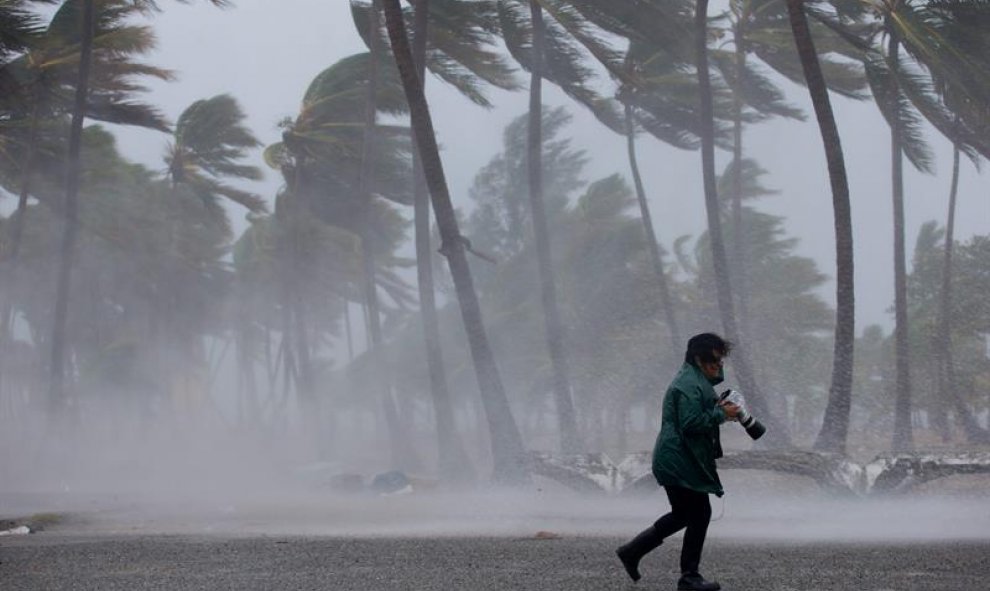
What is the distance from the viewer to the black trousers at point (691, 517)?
6.44 meters

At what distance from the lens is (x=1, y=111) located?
2808cm

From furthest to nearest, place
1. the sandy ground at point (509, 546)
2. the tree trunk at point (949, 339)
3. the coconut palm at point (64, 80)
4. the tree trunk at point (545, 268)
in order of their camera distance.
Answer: the coconut palm at point (64, 80)
the tree trunk at point (949, 339)
the tree trunk at point (545, 268)
the sandy ground at point (509, 546)

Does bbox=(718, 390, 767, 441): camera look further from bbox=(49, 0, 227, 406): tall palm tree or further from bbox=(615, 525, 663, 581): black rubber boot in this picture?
bbox=(49, 0, 227, 406): tall palm tree

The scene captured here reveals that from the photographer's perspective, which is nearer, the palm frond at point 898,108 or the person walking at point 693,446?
the person walking at point 693,446

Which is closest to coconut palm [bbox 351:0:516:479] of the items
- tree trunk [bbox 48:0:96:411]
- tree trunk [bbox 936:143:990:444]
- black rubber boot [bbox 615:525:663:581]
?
tree trunk [bbox 48:0:96:411]

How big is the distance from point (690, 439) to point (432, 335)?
15571 mm

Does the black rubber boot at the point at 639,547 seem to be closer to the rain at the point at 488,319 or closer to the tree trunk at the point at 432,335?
the rain at the point at 488,319

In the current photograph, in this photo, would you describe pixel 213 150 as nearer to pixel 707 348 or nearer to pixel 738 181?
pixel 738 181

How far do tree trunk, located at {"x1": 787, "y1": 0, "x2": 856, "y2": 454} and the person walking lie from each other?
10528 mm

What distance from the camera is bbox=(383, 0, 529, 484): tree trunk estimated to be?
18.1 metres

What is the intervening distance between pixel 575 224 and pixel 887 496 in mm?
34632

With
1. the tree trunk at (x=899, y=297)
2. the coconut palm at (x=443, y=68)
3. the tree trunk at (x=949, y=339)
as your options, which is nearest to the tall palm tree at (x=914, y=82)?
the tree trunk at (x=899, y=297)

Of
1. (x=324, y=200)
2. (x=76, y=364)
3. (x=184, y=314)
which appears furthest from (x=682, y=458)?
(x=76, y=364)

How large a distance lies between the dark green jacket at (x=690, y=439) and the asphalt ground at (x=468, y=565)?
708 millimetres
